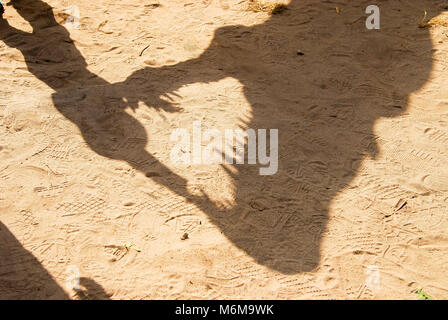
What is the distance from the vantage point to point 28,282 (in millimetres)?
3764

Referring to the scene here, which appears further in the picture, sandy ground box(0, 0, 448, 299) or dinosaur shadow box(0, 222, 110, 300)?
sandy ground box(0, 0, 448, 299)

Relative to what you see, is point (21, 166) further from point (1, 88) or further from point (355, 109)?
point (355, 109)

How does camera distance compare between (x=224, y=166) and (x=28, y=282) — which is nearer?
(x=28, y=282)

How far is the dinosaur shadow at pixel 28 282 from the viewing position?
3678mm

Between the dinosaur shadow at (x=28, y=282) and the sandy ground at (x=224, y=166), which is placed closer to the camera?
the dinosaur shadow at (x=28, y=282)

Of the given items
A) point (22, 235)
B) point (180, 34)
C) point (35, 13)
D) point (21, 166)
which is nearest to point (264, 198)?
point (22, 235)

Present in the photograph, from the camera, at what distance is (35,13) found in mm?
7180

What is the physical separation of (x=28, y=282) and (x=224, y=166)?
221 cm

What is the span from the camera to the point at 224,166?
4770 millimetres

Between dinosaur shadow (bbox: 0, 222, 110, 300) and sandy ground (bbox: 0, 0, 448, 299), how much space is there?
0.5 inches

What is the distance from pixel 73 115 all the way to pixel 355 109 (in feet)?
11.5

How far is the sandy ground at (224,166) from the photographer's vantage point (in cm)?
388

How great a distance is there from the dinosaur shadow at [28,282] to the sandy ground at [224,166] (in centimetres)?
1

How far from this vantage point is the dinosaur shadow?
368cm
